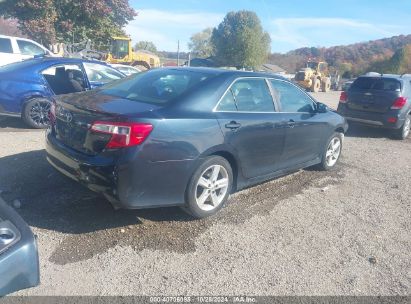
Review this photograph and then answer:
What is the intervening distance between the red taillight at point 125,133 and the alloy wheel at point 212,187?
82 centimetres

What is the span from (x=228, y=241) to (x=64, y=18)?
27797 mm

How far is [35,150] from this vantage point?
224 inches

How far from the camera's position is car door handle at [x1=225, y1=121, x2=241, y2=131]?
377cm

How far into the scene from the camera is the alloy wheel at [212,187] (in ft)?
12.2

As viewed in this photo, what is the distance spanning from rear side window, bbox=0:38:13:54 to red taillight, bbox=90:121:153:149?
1311 centimetres

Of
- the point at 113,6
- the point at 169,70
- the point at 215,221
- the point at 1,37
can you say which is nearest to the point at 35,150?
the point at 169,70

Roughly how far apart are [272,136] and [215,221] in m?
1.27

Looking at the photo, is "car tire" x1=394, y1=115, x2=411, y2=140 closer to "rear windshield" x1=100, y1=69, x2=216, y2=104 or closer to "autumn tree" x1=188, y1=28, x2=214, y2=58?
"rear windshield" x1=100, y1=69, x2=216, y2=104

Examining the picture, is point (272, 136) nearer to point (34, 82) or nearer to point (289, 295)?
point (289, 295)

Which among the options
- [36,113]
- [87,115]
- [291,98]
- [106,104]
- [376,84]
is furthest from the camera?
[376,84]

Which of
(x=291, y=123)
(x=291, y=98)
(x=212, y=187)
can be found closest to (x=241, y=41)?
(x=291, y=98)

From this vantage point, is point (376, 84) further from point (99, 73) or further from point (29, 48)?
point (29, 48)

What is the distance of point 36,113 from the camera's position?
707 centimetres

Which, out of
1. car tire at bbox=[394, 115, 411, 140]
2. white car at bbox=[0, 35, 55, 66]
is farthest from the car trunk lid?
white car at bbox=[0, 35, 55, 66]
